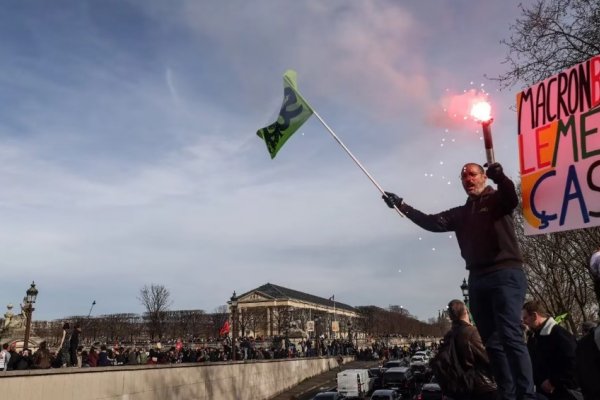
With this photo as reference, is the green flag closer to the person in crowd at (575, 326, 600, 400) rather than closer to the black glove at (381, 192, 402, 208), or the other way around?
the black glove at (381, 192, 402, 208)

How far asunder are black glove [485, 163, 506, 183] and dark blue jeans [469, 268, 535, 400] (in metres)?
0.74

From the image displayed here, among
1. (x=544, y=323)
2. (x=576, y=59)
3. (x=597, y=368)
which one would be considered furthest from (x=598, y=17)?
(x=597, y=368)

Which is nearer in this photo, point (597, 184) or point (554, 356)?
point (597, 184)

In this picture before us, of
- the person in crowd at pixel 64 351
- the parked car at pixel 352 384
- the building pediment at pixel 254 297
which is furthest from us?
the building pediment at pixel 254 297

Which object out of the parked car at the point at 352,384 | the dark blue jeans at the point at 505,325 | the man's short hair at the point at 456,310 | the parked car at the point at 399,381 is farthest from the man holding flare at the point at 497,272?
the parked car at the point at 399,381

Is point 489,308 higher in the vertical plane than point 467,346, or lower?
higher

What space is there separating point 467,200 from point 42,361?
48.5 feet

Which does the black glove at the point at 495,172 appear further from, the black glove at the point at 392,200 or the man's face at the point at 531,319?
the man's face at the point at 531,319

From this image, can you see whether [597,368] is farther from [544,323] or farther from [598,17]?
[598,17]

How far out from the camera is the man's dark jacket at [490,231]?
433cm

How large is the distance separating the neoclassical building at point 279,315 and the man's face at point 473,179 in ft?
306

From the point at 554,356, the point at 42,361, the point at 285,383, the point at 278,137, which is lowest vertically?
the point at 285,383

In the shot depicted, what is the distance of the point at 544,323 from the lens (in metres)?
5.62

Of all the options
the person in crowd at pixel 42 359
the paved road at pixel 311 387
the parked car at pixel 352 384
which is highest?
the person in crowd at pixel 42 359
